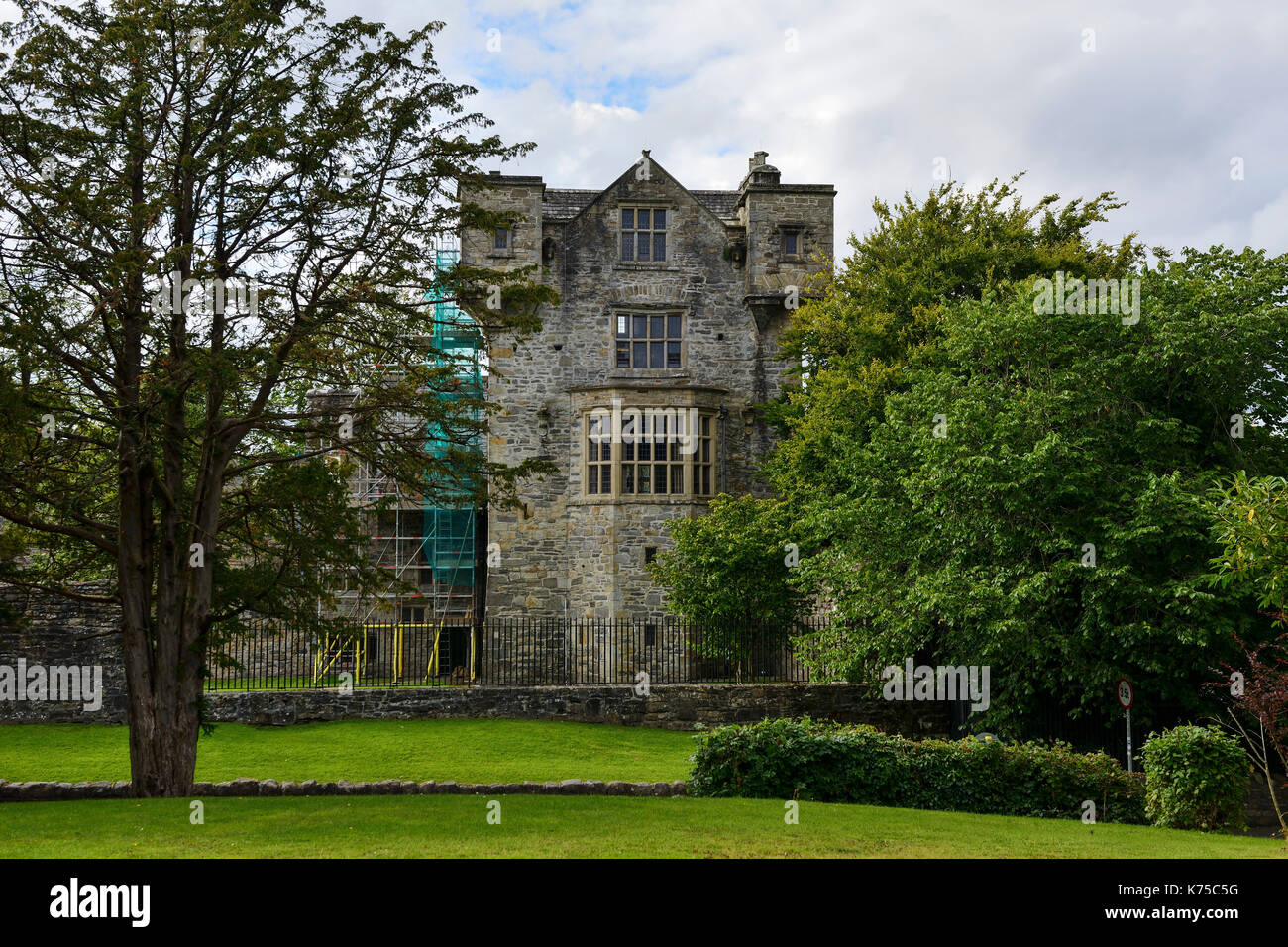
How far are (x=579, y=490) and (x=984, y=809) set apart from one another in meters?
18.5

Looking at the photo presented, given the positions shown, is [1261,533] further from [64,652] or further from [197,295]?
[64,652]

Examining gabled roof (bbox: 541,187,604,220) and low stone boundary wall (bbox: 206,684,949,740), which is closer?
low stone boundary wall (bbox: 206,684,949,740)

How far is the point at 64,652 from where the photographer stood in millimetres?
24016

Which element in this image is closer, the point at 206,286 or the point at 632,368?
the point at 206,286

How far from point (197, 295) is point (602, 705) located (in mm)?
13409

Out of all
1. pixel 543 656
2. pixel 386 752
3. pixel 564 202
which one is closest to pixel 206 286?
pixel 386 752

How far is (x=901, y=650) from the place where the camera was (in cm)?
2131

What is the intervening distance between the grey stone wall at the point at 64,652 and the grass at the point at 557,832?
8925mm

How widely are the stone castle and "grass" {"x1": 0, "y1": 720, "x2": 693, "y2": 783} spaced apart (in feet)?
30.7

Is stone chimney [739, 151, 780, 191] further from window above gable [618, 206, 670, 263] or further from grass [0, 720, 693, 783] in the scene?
grass [0, 720, 693, 783]

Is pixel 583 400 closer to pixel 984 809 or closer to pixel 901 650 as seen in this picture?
pixel 901 650

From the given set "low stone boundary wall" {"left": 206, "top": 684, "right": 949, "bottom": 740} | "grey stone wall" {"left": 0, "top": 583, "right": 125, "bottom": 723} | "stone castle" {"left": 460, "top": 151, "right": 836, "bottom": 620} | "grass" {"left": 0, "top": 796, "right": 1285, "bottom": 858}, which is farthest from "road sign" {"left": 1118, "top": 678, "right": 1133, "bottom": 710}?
"grey stone wall" {"left": 0, "top": 583, "right": 125, "bottom": 723}

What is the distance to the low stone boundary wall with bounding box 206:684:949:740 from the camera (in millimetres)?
22938
